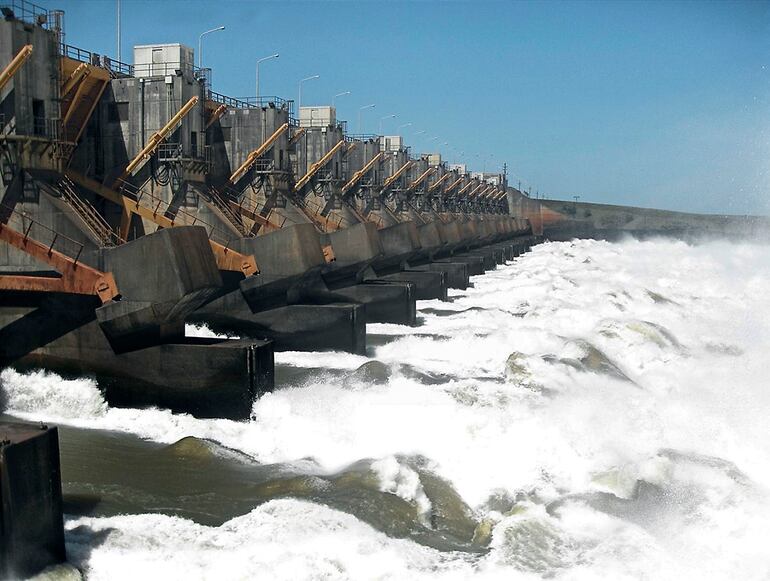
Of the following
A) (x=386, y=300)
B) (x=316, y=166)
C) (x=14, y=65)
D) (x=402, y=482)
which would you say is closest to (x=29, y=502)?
(x=402, y=482)

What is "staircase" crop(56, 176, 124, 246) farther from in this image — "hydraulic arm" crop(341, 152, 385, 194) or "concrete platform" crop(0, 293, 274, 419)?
"hydraulic arm" crop(341, 152, 385, 194)

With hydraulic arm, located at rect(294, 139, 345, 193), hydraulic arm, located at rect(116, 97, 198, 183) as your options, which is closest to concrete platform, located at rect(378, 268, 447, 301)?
hydraulic arm, located at rect(294, 139, 345, 193)

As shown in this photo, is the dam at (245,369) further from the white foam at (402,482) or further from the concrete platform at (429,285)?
the concrete platform at (429,285)

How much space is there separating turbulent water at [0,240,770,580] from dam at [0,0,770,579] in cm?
6

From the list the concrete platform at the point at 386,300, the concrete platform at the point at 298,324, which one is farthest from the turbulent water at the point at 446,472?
the concrete platform at the point at 386,300

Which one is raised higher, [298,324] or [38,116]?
[38,116]

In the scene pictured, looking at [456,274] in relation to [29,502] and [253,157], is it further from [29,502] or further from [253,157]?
[29,502]

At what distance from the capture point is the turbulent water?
391 inches

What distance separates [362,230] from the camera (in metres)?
29.2

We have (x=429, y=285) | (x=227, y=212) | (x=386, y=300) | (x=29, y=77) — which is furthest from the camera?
(x=429, y=285)

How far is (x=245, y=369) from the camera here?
16.6m

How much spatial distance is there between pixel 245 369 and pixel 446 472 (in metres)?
5.41

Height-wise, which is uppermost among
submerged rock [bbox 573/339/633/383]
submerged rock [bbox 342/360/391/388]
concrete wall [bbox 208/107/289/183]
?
concrete wall [bbox 208/107/289/183]

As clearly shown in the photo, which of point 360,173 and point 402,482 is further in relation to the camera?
point 360,173
